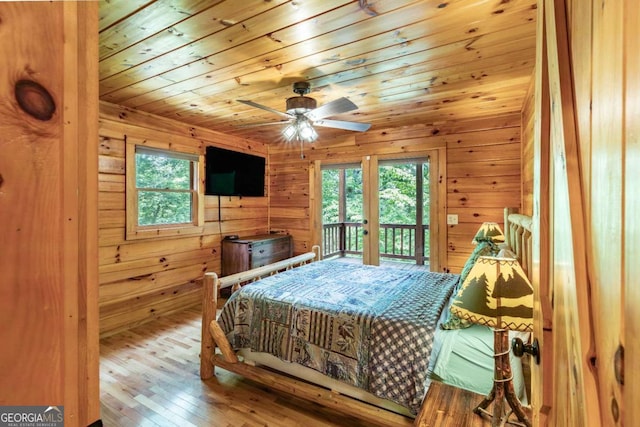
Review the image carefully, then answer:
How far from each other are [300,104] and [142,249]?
97.2 inches

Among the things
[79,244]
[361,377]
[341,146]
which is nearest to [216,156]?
[341,146]

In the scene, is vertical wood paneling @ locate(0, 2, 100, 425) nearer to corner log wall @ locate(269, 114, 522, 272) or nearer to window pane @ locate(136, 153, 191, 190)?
window pane @ locate(136, 153, 191, 190)

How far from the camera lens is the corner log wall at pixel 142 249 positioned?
120 inches

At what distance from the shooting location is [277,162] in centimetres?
508

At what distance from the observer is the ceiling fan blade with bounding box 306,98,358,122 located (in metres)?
2.24

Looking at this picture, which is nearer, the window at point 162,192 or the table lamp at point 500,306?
the table lamp at point 500,306

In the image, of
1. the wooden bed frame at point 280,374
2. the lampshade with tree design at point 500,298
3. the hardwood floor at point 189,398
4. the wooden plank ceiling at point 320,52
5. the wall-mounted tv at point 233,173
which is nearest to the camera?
the lampshade with tree design at point 500,298

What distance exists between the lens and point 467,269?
216cm

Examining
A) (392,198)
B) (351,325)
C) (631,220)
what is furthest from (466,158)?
(631,220)

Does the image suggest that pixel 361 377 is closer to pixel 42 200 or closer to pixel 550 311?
pixel 550 311

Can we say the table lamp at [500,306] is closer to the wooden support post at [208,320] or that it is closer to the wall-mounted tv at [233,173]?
the wooden support post at [208,320]

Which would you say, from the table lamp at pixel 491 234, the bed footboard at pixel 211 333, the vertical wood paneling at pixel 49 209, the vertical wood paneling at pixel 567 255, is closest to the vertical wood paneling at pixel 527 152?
the table lamp at pixel 491 234

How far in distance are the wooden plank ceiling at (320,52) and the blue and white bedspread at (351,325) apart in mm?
1693

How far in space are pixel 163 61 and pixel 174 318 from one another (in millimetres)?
2837
